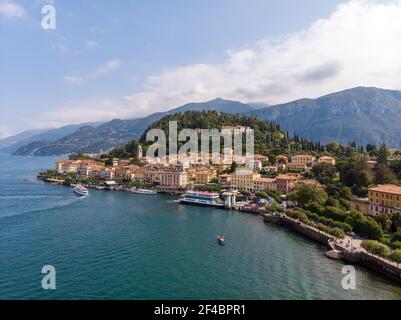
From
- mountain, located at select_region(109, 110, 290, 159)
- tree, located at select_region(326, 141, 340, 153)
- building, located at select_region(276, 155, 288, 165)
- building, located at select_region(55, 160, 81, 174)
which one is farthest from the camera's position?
building, located at select_region(55, 160, 81, 174)

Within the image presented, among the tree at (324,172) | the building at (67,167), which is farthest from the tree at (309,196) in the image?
the building at (67,167)

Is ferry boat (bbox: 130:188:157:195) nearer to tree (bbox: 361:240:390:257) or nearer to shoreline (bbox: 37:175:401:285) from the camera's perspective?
shoreline (bbox: 37:175:401:285)

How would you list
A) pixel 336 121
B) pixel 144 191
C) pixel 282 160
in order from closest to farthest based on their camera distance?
pixel 144 191
pixel 282 160
pixel 336 121

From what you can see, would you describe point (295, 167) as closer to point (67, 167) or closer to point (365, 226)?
point (365, 226)

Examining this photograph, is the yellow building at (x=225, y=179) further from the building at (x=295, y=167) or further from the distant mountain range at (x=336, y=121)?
the distant mountain range at (x=336, y=121)

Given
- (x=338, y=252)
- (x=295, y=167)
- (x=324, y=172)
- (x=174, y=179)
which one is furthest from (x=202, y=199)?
(x=338, y=252)

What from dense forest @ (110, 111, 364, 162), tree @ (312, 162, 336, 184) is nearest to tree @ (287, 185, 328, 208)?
tree @ (312, 162, 336, 184)
